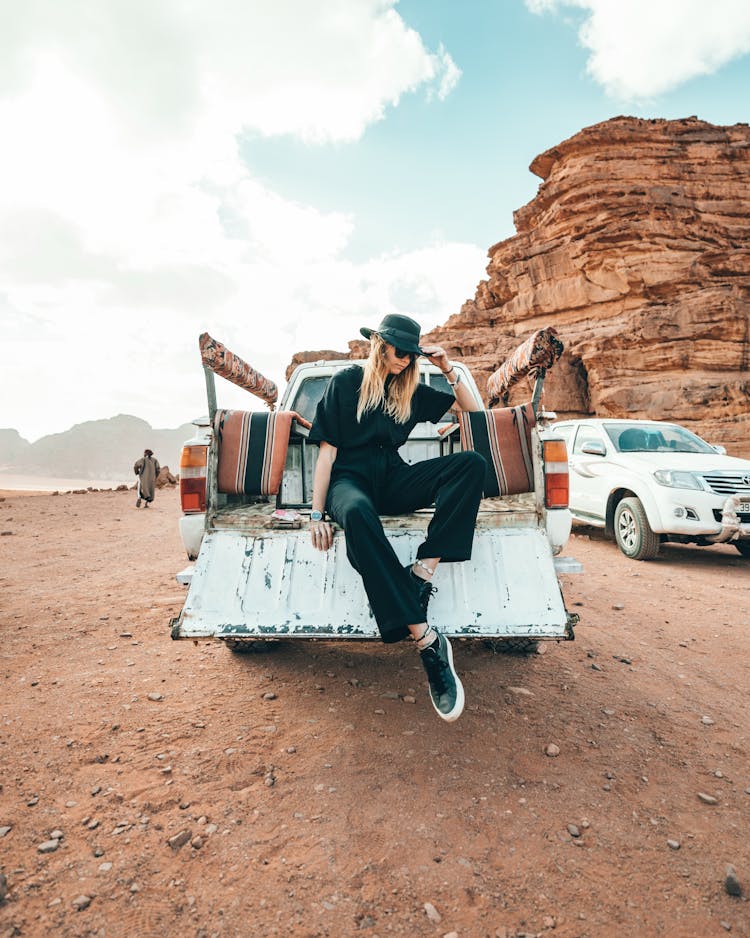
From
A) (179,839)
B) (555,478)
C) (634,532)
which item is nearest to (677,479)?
(634,532)

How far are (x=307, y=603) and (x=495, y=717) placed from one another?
3.52 ft

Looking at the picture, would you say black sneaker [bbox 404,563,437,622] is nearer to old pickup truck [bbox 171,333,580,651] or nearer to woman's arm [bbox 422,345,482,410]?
old pickup truck [bbox 171,333,580,651]

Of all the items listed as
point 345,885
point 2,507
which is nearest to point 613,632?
point 345,885

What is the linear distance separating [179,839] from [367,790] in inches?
26.2

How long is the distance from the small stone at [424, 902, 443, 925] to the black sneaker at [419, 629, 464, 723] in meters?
0.73

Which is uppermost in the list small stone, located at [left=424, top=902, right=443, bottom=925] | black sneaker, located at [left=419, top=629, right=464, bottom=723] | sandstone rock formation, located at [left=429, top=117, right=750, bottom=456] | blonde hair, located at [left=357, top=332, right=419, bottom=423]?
sandstone rock formation, located at [left=429, top=117, right=750, bottom=456]

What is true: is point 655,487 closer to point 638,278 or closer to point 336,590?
point 336,590

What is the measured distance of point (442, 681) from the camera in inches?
87.4

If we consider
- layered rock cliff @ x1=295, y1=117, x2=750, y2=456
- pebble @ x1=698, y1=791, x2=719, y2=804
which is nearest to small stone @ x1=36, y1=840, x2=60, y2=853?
pebble @ x1=698, y1=791, x2=719, y2=804

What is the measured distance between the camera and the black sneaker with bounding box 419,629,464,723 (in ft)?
7.11

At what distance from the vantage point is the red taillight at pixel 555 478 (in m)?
2.98

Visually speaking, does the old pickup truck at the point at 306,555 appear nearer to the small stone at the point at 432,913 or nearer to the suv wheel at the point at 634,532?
the small stone at the point at 432,913

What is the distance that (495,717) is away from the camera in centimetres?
248

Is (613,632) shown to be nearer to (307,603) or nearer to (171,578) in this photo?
(307,603)
